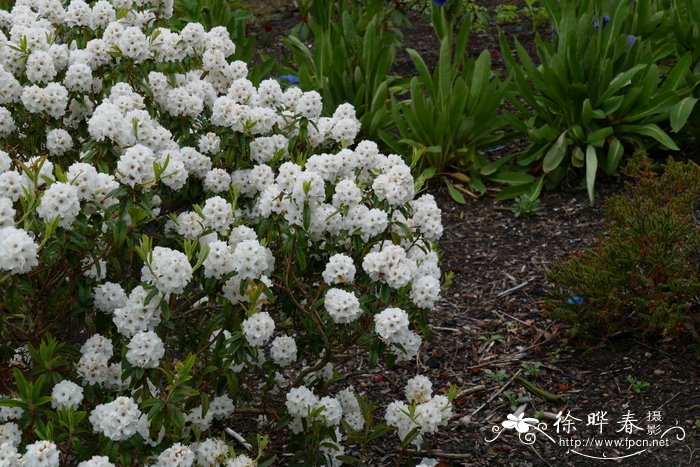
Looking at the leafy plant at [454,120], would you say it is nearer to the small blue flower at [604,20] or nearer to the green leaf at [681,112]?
the small blue flower at [604,20]

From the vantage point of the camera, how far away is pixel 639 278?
133 inches

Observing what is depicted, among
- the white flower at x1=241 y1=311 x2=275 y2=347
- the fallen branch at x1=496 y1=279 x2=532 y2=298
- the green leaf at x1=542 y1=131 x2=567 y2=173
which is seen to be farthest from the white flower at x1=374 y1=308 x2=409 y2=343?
the green leaf at x1=542 y1=131 x2=567 y2=173

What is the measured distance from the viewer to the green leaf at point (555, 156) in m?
4.74

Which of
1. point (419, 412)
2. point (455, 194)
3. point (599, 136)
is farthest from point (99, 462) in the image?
point (599, 136)

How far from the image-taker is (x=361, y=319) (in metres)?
2.83

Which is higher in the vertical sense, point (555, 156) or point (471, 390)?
point (555, 156)

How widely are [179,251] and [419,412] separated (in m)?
0.86

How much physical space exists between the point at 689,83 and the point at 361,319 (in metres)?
2.77

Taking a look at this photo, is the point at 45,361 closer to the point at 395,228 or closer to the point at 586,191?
the point at 395,228

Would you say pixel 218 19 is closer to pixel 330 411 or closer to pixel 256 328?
pixel 330 411

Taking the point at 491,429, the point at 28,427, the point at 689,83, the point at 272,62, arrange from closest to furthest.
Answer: the point at 28,427 → the point at 491,429 → the point at 689,83 → the point at 272,62

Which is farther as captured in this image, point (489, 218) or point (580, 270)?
point (489, 218)

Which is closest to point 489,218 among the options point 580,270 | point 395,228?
point 580,270

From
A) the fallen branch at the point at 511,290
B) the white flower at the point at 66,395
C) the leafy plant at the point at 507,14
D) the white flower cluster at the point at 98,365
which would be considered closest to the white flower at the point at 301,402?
the white flower cluster at the point at 98,365
